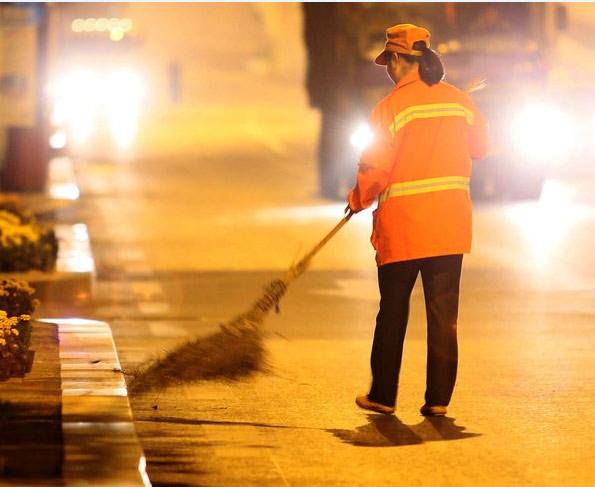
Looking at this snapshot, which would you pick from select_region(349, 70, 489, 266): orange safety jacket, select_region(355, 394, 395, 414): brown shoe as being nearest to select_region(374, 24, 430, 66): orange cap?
select_region(349, 70, 489, 266): orange safety jacket

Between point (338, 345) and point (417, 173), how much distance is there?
2893 millimetres

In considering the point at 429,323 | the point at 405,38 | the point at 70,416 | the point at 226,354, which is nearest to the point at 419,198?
the point at 429,323

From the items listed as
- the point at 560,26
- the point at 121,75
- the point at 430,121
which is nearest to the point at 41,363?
the point at 430,121

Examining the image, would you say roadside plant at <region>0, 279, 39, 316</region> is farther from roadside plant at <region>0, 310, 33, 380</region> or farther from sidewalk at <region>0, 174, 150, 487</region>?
roadside plant at <region>0, 310, 33, 380</region>

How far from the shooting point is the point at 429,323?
8.13 metres

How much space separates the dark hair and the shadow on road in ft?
4.95

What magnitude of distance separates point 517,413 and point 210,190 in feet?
54.0

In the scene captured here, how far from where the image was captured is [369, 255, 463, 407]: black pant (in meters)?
8.08

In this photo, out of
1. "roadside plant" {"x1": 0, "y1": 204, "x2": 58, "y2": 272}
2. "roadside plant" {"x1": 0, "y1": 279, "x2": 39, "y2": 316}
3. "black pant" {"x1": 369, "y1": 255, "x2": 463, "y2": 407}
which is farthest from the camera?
"roadside plant" {"x1": 0, "y1": 204, "x2": 58, "y2": 272}

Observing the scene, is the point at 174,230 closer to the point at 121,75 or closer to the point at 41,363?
the point at 41,363

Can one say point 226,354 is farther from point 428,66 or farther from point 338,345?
point 338,345

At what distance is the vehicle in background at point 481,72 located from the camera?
70.8 feet

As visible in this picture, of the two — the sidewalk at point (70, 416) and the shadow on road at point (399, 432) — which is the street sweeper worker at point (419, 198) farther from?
the sidewalk at point (70, 416)

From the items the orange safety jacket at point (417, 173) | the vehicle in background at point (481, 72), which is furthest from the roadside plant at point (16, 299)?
the vehicle in background at point (481, 72)
